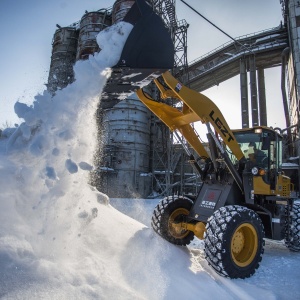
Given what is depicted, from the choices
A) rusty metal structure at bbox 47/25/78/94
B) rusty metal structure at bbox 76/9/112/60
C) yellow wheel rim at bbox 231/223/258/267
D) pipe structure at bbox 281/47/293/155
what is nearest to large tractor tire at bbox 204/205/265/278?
yellow wheel rim at bbox 231/223/258/267

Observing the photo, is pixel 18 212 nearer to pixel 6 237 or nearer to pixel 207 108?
pixel 6 237

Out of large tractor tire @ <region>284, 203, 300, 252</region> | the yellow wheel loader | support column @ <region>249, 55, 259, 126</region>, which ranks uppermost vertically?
support column @ <region>249, 55, 259, 126</region>

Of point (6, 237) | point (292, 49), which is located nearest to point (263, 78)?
point (292, 49)

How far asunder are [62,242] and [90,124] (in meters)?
1.65

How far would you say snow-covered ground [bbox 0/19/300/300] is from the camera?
10.4 ft

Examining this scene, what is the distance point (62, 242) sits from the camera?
365cm

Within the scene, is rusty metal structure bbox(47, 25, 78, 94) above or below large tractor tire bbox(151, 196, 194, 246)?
above

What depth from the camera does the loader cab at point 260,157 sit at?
4.94m

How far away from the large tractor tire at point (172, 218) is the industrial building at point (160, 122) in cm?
1246

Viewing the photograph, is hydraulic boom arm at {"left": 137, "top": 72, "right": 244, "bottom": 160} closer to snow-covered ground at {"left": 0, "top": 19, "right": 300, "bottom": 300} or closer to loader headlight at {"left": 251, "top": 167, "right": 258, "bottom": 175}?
loader headlight at {"left": 251, "top": 167, "right": 258, "bottom": 175}

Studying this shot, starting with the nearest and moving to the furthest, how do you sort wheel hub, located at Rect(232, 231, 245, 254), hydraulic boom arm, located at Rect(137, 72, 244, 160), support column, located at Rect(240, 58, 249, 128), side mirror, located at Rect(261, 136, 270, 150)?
wheel hub, located at Rect(232, 231, 245, 254) → hydraulic boom arm, located at Rect(137, 72, 244, 160) → side mirror, located at Rect(261, 136, 270, 150) → support column, located at Rect(240, 58, 249, 128)

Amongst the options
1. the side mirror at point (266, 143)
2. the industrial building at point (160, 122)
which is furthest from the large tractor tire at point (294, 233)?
the industrial building at point (160, 122)

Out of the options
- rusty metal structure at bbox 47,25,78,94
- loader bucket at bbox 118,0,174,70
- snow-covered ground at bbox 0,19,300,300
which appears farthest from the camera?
rusty metal structure at bbox 47,25,78,94

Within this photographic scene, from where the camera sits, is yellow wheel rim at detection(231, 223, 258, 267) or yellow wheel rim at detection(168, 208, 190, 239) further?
yellow wheel rim at detection(168, 208, 190, 239)
